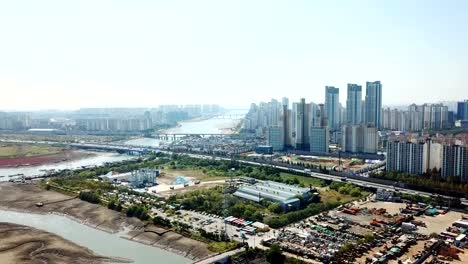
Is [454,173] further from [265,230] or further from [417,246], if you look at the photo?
[265,230]

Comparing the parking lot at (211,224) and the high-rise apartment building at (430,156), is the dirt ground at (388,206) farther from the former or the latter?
the parking lot at (211,224)

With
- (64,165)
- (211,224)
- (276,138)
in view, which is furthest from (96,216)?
(276,138)

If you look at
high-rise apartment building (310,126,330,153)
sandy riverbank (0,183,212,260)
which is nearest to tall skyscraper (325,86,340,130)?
high-rise apartment building (310,126,330,153)

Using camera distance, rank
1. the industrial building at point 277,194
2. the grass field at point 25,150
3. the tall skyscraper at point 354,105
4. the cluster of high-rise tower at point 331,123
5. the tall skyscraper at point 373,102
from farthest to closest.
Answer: the tall skyscraper at point 354,105, the tall skyscraper at point 373,102, the grass field at point 25,150, the cluster of high-rise tower at point 331,123, the industrial building at point 277,194

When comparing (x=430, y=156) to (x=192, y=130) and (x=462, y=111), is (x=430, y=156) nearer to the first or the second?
(x=462, y=111)

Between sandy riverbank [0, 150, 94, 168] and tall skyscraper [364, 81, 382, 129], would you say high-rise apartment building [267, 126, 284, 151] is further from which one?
sandy riverbank [0, 150, 94, 168]

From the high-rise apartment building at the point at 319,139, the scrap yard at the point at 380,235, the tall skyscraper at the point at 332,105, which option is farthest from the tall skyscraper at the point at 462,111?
the scrap yard at the point at 380,235
